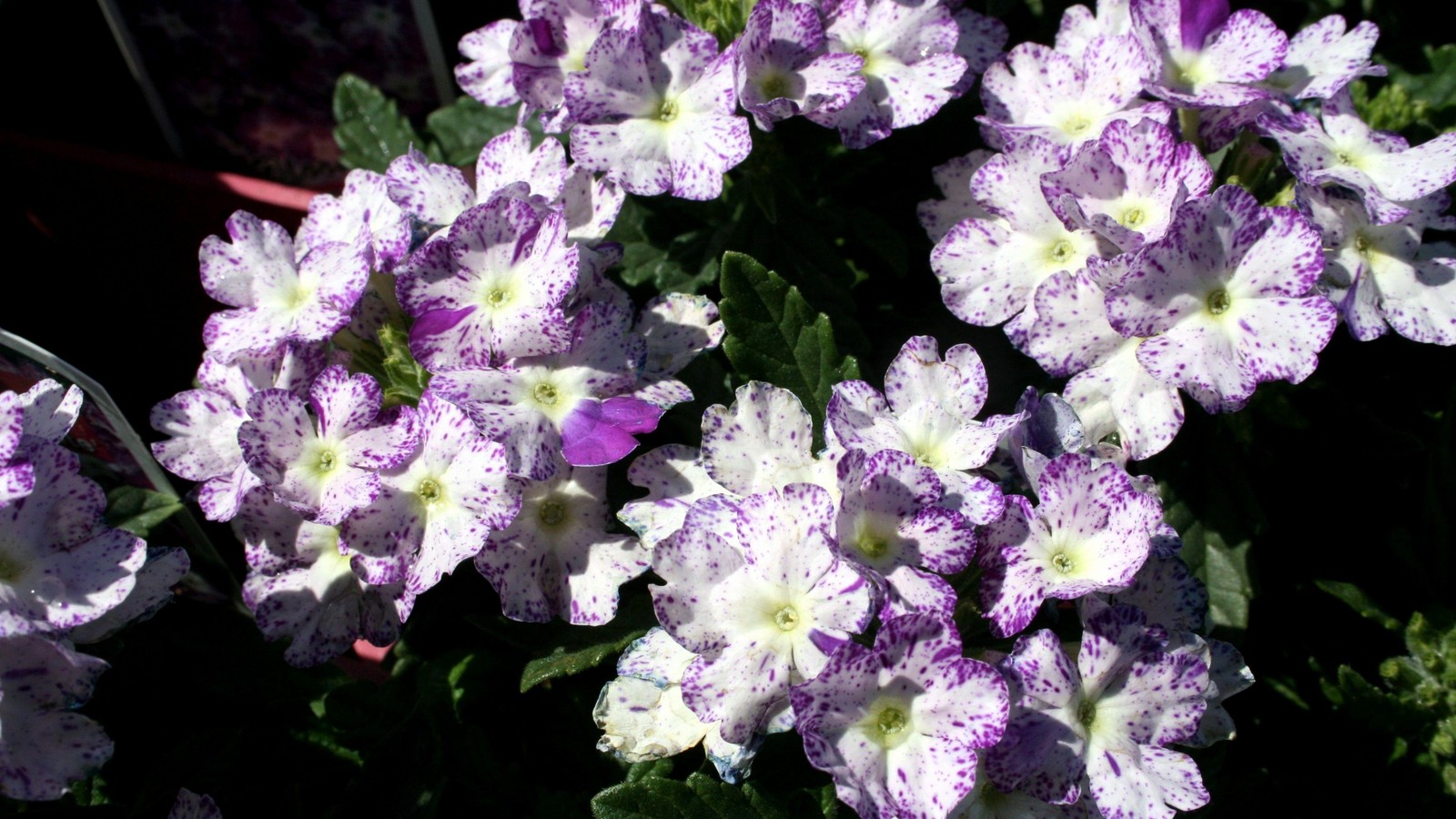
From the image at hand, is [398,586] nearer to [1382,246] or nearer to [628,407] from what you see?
[628,407]

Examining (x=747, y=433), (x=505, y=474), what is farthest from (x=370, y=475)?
(x=747, y=433)

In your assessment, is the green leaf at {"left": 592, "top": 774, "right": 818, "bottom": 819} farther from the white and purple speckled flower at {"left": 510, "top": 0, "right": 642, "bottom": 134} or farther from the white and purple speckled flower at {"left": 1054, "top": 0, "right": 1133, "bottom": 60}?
the white and purple speckled flower at {"left": 1054, "top": 0, "right": 1133, "bottom": 60}

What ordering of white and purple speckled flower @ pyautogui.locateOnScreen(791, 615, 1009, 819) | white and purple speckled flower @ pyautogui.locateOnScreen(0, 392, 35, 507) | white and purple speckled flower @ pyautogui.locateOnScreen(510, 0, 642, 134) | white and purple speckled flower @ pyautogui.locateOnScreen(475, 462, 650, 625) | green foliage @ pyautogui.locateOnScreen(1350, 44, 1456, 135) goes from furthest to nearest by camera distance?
green foliage @ pyautogui.locateOnScreen(1350, 44, 1456, 135)
white and purple speckled flower @ pyautogui.locateOnScreen(510, 0, 642, 134)
white and purple speckled flower @ pyautogui.locateOnScreen(475, 462, 650, 625)
white and purple speckled flower @ pyautogui.locateOnScreen(0, 392, 35, 507)
white and purple speckled flower @ pyautogui.locateOnScreen(791, 615, 1009, 819)

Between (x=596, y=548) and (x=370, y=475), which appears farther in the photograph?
(x=596, y=548)

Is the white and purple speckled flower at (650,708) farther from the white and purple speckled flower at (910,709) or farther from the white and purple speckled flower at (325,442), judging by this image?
the white and purple speckled flower at (325,442)

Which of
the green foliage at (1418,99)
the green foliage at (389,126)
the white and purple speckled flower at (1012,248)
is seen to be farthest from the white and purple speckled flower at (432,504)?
the green foliage at (1418,99)

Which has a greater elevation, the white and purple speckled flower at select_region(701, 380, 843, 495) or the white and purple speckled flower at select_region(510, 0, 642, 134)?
the white and purple speckled flower at select_region(510, 0, 642, 134)

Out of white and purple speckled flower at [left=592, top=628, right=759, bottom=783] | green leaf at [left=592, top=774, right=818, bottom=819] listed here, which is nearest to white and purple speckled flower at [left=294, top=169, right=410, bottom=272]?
white and purple speckled flower at [left=592, top=628, right=759, bottom=783]
